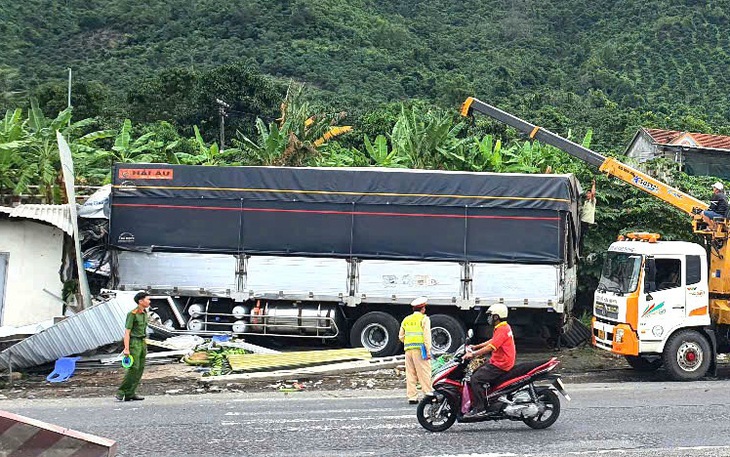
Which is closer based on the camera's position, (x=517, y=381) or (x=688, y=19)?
(x=517, y=381)

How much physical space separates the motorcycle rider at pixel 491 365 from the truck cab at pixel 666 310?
498 cm

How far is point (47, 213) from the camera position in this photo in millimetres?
15984

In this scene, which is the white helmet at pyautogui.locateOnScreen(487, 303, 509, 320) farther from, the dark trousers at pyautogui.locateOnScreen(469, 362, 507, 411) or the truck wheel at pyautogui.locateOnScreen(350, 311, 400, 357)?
the truck wheel at pyautogui.locateOnScreen(350, 311, 400, 357)

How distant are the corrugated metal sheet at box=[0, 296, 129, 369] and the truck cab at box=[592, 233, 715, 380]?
28.1 feet

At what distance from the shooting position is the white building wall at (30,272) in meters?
16.2

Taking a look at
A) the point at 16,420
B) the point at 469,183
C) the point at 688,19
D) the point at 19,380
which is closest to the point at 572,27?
the point at 688,19

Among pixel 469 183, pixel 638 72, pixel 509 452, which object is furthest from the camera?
pixel 638 72

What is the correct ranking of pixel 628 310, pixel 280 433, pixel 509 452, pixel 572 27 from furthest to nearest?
pixel 572 27 < pixel 628 310 < pixel 280 433 < pixel 509 452

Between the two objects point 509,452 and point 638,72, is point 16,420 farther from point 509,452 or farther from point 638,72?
point 638,72

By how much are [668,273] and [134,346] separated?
339 inches

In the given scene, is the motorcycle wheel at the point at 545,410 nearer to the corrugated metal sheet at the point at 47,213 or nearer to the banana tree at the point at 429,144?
the corrugated metal sheet at the point at 47,213

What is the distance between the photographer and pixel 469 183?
1566 cm

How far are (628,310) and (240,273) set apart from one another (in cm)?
716

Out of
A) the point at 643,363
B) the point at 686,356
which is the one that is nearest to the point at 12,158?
the point at 643,363
